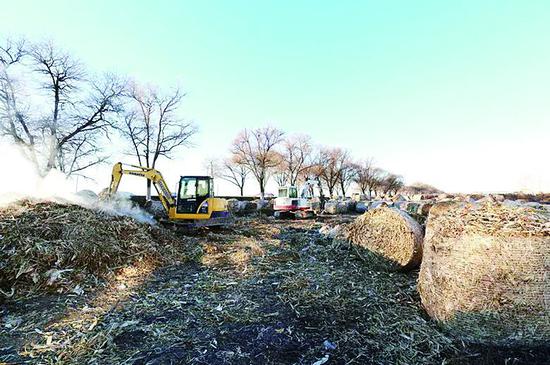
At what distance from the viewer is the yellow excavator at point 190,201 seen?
12430 millimetres

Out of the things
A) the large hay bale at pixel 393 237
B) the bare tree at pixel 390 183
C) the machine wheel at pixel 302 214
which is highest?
the bare tree at pixel 390 183

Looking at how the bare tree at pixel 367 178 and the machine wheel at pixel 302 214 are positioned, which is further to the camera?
the bare tree at pixel 367 178

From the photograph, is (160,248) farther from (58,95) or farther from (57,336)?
(58,95)

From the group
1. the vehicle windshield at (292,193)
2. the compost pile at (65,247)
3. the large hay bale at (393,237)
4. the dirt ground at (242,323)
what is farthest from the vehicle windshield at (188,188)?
the vehicle windshield at (292,193)

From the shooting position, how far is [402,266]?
5820 millimetres

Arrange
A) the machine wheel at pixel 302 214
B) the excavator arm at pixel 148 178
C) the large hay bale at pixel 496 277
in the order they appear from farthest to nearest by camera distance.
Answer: the machine wheel at pixel 302 214, the excavator arm at pixel 148 178, the large hay bale at pixel 496 277

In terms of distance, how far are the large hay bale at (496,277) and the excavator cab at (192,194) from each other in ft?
32.9

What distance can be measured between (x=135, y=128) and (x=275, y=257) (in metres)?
27.2

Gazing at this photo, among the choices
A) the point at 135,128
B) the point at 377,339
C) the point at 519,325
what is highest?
the point at 135,128

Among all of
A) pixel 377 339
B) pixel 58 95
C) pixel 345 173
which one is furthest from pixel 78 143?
pixel 345 173

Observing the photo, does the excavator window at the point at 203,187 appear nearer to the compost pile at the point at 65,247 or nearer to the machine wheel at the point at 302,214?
the compost pile at the point at 65,247

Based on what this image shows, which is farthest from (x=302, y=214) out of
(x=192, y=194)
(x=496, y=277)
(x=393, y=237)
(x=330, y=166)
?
(x=330, y=166)

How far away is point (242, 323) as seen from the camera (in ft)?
13.1

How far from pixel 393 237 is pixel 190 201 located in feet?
28.3
